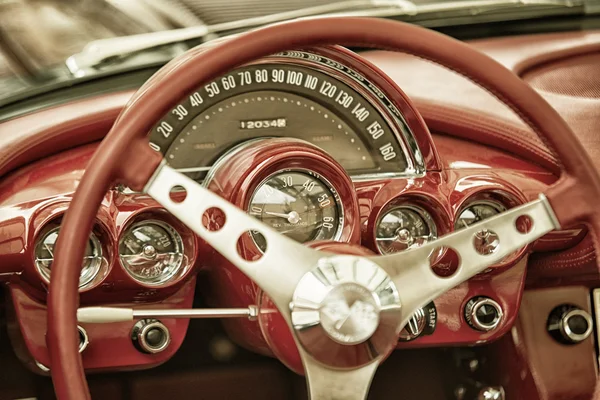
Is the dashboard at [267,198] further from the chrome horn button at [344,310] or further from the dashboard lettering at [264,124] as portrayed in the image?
the chrome horn button at [344,310]

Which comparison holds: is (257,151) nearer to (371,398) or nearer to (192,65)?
(192,65)

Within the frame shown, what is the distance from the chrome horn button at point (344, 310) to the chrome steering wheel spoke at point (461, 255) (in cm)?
A: 2

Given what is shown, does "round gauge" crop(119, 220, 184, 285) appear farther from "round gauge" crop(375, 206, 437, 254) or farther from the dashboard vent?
the dashboard vent

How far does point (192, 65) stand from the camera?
108 centimetres

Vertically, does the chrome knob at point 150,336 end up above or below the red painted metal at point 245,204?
below

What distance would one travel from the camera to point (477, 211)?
1.60 meters

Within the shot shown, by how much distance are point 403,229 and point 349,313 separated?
1.55ft

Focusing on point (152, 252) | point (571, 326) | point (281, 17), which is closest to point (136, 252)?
point (152, 252)

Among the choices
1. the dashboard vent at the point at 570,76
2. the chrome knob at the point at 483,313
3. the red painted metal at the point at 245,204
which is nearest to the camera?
the red painted metal at the point at 245,204

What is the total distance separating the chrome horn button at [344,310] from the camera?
3.55 feet

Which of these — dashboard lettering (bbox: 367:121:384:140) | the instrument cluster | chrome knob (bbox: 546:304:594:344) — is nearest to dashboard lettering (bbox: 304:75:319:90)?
dashboard lettering (bbox: 367:121:384:140)

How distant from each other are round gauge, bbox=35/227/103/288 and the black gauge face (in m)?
0.19

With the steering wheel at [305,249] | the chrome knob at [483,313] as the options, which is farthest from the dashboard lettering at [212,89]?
the chrome knob at [483,313]

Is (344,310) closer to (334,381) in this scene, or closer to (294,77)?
(334,381)
